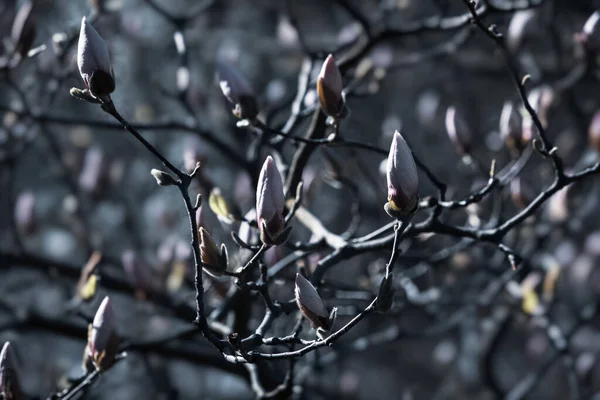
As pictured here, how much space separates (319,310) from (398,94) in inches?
144

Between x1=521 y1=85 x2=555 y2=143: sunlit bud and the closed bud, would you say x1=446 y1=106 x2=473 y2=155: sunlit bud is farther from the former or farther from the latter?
the closed bud

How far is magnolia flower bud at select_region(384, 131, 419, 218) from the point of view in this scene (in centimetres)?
117

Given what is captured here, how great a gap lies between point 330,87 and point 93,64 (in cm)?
37

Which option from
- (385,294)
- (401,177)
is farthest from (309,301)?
(401,177)

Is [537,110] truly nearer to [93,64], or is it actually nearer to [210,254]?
[210,254]

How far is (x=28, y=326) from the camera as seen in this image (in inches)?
75.2

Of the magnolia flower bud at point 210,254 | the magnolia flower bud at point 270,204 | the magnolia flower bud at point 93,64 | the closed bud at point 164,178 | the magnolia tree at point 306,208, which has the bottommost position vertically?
the magnolia tree at point 306,208

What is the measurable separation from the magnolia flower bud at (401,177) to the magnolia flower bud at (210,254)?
270mm

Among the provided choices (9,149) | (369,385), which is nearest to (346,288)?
(9,149)

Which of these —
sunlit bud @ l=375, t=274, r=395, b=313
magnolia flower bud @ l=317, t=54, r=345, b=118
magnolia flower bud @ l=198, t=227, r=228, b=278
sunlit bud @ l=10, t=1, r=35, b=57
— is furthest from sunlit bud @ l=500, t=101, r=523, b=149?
sunlit bud @ l=10, t=1, r=35, b=57

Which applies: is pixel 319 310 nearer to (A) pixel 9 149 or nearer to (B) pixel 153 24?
(A) pixel 9 149

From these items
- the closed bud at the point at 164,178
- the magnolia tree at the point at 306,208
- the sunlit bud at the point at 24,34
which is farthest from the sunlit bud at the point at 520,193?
the sunlit bud at the point at 24,34

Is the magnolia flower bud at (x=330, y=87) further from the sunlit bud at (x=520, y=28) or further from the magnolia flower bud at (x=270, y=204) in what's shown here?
the sunlit bud at (x=520, y=28)

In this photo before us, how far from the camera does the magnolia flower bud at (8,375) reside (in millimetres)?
1330
